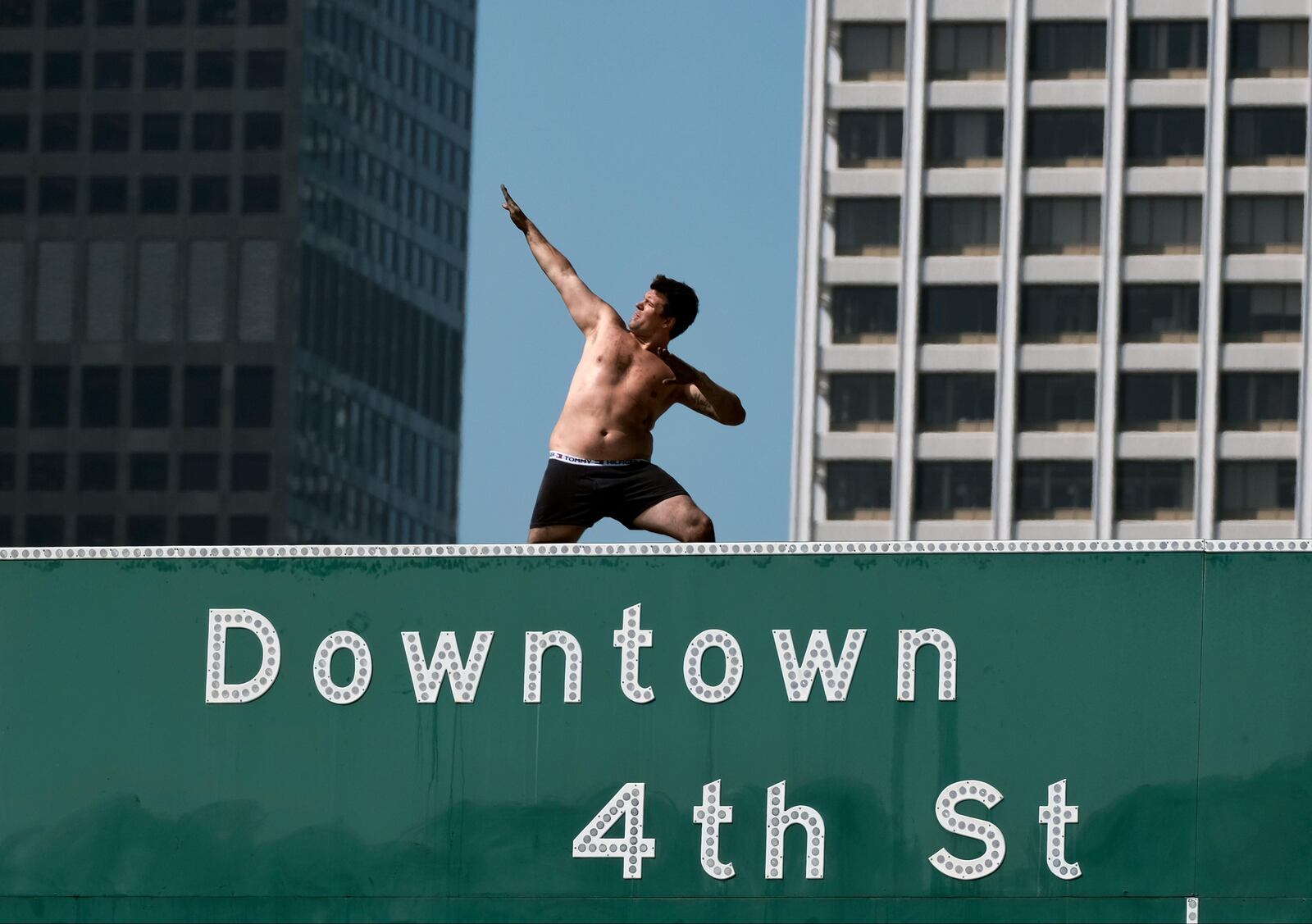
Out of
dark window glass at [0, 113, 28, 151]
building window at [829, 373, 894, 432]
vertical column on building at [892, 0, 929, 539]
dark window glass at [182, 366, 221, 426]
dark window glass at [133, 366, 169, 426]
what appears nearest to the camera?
vertical column on building at [892, 0, 929, 539]

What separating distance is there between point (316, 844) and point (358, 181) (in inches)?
4631

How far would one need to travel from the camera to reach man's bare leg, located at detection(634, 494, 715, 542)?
12.2 meters

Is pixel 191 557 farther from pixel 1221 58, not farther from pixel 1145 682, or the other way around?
pixel 1221 58

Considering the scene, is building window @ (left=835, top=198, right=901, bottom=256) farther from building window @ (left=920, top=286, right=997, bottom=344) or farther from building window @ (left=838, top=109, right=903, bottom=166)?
building window @ (left=920, top=286, right=997, bottom=344)

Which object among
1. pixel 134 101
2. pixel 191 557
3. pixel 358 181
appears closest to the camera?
pixel 191 557

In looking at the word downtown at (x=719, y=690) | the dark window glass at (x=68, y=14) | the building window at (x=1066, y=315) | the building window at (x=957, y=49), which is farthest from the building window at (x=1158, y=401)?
the word downtown at (x=719, y=690)

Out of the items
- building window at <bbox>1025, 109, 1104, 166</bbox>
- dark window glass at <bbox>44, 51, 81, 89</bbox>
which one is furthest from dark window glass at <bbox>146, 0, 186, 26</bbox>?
building window at <bbox>1025, 109, 1104, 166</bbox>

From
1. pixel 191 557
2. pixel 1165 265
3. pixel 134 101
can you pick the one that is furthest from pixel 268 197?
pixel 191 557

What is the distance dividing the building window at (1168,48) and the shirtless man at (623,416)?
3210 inches

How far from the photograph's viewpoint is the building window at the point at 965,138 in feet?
301

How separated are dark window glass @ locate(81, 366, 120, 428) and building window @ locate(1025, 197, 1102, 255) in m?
43.6

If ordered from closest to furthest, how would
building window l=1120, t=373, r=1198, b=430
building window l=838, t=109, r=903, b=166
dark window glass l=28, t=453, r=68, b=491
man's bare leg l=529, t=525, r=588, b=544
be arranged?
1. man's bare leg l=529, t=525, r=588, b=544
2. building window l=1120, t=373, r=1198, b=430
3. building window l=838, t=109, r=903, b=166
4. dark window glass l=28, t=453, r=68, b=491

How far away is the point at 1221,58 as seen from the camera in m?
90.6

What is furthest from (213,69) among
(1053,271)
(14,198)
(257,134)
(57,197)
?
(1053,271)
